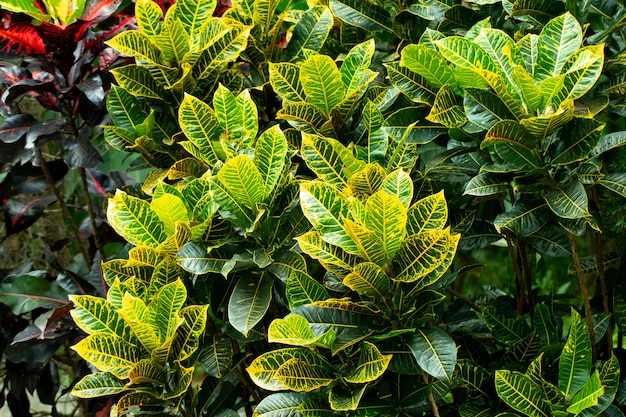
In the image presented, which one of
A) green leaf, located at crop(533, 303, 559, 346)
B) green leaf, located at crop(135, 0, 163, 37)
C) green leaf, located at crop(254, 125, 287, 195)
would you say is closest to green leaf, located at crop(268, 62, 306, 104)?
green leaf, located at crop(254, 125, 287, 195)

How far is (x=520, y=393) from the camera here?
142 centimetres

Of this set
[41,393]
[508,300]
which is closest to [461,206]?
[508,300]

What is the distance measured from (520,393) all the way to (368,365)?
330mm

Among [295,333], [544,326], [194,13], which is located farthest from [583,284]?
[194,13]

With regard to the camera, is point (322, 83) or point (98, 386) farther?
point (322, 83)

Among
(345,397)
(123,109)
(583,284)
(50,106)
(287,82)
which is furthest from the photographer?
(50,106)

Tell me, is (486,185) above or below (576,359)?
above

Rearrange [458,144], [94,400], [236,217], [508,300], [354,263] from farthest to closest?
[94,400], [508,300], [458,144], [236,217], [354,263]

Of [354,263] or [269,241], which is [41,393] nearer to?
[269,241]

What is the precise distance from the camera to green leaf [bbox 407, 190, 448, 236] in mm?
1348

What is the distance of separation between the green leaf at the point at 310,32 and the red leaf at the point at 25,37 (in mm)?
743

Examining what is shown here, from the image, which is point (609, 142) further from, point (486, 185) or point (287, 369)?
point (287, 369)

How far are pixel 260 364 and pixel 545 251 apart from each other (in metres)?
0.81

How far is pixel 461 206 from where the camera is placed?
2107 millimetres
